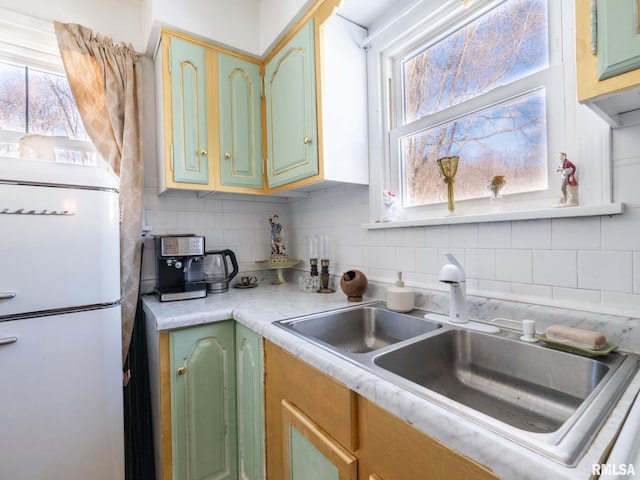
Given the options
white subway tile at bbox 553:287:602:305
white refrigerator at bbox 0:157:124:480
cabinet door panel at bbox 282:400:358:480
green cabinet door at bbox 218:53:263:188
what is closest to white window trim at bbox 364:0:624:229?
white subway tile at bbox 553:287:602:305

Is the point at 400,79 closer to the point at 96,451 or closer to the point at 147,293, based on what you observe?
the point at 147,293

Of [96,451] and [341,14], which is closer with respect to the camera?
[96,451]

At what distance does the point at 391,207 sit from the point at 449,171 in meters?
0.32

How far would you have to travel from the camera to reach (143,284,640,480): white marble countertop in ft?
1.44

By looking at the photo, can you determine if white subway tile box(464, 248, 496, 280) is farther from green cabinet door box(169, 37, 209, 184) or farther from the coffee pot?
green cabinet door box(169, 37, 209, 184)

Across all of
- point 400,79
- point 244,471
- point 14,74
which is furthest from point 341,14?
point 244,471

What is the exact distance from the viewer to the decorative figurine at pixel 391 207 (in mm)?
1487

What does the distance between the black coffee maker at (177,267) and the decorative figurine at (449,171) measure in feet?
3.98

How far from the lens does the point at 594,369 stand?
744 millimetres

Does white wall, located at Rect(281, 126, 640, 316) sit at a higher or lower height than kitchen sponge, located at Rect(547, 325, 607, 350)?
higher

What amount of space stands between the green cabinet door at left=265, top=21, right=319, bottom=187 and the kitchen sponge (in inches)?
42.4

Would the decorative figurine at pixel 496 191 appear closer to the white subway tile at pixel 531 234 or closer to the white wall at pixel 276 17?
the white subway tile at pixel 531 234

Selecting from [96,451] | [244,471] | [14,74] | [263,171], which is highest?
[14,74]

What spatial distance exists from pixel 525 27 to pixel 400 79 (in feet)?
1.85
